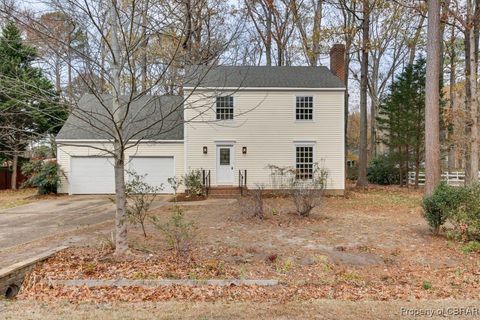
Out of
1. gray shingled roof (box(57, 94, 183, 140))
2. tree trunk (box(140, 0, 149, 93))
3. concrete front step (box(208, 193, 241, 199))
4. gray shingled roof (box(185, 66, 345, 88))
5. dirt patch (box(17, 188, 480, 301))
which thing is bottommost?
dirt patch (box(17, 188, 480, 301))

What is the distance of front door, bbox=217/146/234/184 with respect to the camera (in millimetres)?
15727

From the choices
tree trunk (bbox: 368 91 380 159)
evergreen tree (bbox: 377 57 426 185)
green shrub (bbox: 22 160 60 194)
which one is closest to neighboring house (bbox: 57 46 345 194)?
green shrub (bbox: 22 160 60 194)

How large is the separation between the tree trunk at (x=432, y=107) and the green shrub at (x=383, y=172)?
39.7 ft

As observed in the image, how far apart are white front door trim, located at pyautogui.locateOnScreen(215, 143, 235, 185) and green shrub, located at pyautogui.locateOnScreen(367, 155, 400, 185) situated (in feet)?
36.6

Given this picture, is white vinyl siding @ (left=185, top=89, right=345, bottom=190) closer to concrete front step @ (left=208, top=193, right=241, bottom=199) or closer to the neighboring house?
the neighboring house

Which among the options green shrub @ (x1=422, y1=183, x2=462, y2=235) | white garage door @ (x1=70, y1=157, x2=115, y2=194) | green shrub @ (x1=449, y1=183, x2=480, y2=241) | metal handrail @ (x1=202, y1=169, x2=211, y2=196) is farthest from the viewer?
white garage door @ (x1=70, y1=157, x2=115, y2=194)

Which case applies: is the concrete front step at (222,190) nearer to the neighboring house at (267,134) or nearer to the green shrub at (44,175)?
the neighboring house at (267,134)

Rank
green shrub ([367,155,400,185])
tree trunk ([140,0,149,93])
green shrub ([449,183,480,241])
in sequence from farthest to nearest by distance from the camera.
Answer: green shrub ([367,155,400,185]), green shrub ([449,183,480,241]), tree trunk ([140,0,149,93])

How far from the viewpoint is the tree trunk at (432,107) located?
9.41 metres

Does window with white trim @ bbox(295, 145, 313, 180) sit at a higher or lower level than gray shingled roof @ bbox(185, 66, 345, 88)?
lower

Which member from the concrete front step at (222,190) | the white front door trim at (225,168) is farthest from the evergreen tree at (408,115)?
the concrete front step at (222,190)

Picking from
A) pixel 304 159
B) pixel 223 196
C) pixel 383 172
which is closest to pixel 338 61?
pixel 304 159

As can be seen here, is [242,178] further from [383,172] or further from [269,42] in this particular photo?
[269,42]

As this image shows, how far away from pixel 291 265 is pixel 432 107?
7.04 meters
